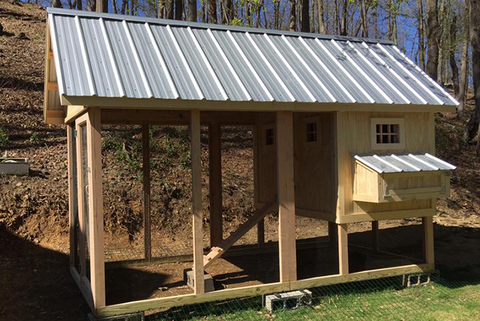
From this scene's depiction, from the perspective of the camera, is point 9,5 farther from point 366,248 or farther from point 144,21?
point 366,248

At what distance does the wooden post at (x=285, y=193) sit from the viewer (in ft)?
21.3

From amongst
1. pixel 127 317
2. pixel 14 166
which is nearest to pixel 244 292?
pixel 127 317

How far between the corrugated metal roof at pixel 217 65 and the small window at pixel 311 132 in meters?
0.80

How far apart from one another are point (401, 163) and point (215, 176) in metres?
3.54

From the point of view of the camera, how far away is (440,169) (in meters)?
6.67

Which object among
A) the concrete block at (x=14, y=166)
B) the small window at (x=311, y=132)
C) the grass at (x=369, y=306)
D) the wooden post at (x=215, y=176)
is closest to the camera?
the grass at (x=369, y=306)

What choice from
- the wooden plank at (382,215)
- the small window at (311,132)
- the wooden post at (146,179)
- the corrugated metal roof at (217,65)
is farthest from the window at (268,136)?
the wooden plank at (382,215)

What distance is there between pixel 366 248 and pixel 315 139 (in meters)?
3.45

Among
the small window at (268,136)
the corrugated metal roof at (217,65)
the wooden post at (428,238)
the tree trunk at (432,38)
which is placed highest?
the tree trunk at (432,38)

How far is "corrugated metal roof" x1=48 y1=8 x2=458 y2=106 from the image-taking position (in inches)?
228

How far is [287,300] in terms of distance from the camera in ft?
21.0

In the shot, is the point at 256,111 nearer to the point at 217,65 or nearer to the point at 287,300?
the point at 217,65

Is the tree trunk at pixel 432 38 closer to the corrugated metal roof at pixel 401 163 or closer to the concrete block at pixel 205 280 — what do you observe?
the corrugated metal roof at pixel 401 163

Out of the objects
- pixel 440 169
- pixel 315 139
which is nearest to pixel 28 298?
pixel 315 139
